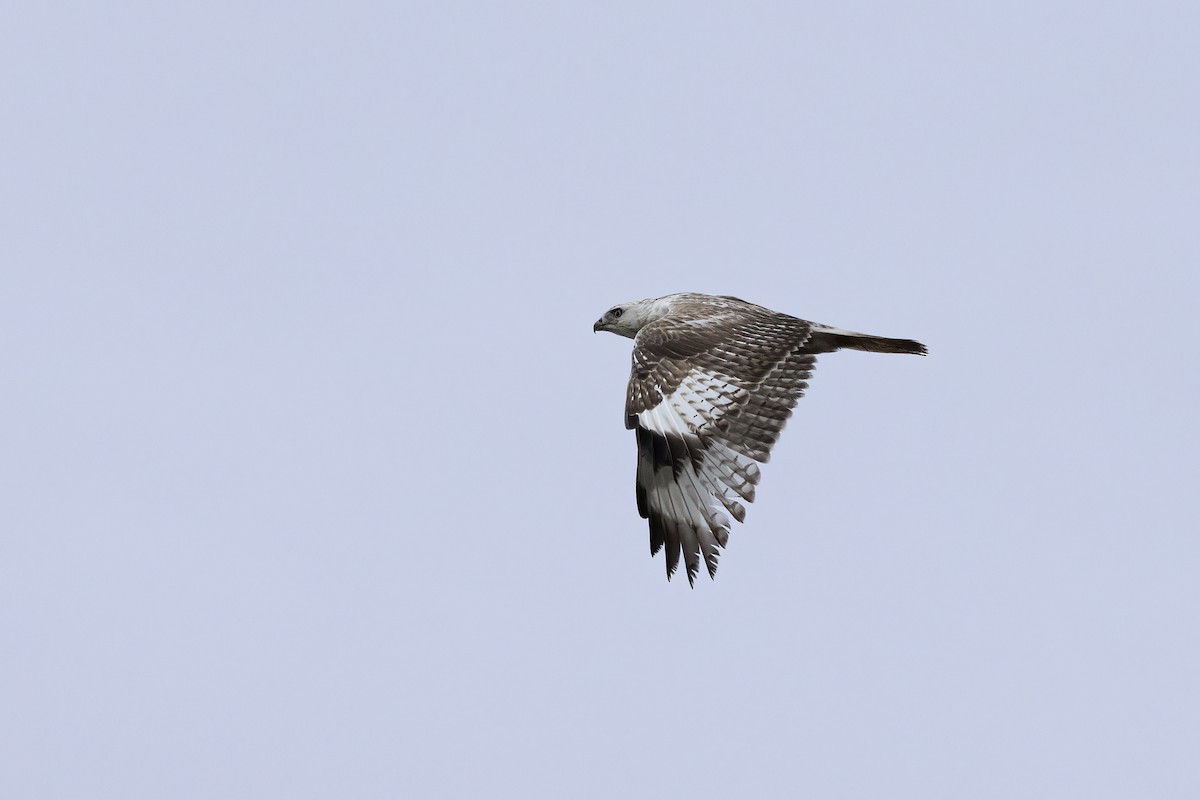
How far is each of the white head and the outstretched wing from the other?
1.84 metres

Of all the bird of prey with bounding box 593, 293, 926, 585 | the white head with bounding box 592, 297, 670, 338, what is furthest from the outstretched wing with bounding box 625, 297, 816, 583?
the white head with bounding box 592, 297, 670, 338

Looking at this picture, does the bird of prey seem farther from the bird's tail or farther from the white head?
the white head

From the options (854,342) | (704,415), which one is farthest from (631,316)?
(704,415)

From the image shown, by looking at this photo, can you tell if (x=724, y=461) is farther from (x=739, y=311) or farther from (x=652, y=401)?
(x=739, y=311)

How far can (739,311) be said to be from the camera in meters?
18.3

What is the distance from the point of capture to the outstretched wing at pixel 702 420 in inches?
648

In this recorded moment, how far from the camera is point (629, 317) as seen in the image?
19984mm

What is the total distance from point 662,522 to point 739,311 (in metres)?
2.43

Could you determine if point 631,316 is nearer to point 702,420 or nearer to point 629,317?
point 629,317

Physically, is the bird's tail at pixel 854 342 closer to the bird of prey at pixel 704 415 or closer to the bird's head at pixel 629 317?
the bird of prey at pixel 704 415

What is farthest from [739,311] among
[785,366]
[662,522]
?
[662,522]

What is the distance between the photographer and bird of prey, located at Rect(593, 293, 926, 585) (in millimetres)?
16453

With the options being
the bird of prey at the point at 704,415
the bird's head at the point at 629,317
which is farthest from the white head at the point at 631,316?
the bird of prey at the point at 704,415

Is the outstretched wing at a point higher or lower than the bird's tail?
lower
